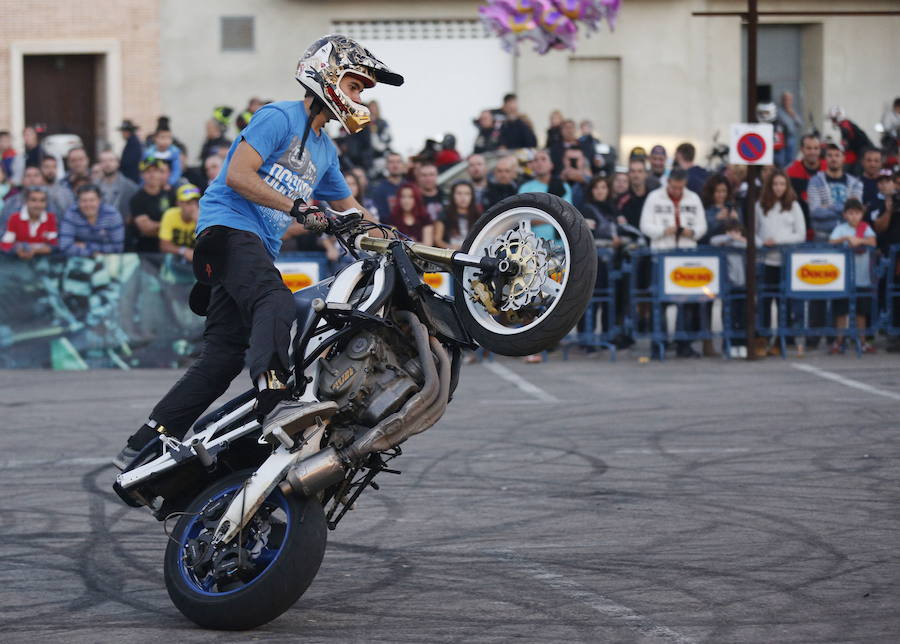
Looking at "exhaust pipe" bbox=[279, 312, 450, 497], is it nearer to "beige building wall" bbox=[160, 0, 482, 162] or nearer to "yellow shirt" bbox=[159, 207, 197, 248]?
"yellow shirt" bbox=[159, 207, 197, 248]

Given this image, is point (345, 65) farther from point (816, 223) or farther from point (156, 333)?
point (816, 223)

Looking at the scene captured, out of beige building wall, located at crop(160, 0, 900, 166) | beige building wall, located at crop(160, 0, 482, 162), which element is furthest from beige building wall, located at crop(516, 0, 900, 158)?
beige building wall, located at crop(160, 0, 482, 162)

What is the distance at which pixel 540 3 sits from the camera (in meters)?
21.0

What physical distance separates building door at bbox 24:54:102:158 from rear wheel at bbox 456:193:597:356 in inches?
922

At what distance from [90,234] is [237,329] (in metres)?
9.32

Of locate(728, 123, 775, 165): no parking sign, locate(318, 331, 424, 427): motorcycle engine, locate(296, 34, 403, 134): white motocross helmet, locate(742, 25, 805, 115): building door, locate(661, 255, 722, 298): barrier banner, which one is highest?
locate(742, 25, 805, 115): building door

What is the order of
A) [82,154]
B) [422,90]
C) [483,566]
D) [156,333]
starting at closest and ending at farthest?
[483,566]
[156,333]
[82,154]
[422,90]

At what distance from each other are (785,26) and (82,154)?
16.5m

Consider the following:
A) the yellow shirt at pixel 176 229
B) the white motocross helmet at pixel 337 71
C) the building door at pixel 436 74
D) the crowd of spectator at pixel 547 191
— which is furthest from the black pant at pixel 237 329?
the building door at pixel 436 74

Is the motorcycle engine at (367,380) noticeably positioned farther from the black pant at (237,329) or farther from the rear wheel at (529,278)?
the rear wheel at (529,278)

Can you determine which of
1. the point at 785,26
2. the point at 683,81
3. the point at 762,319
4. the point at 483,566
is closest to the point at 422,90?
the point at 683,81

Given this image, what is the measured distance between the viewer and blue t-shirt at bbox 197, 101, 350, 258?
6207 mm

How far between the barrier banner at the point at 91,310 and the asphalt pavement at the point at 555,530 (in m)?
2.18

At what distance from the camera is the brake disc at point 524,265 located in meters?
5.86
